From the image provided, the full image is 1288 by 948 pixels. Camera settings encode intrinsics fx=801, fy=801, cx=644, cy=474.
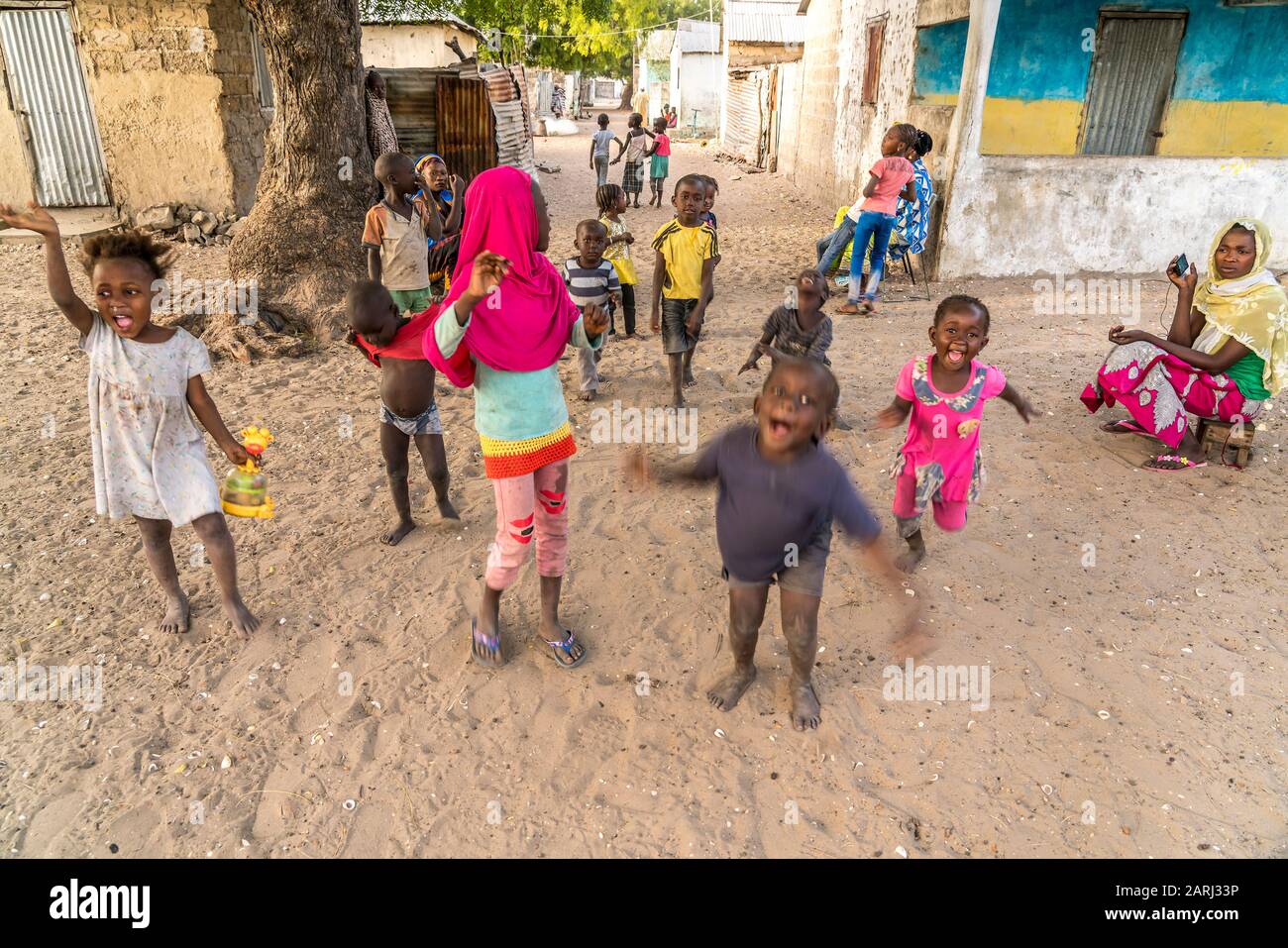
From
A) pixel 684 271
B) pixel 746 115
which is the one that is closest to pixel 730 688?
pixel 684 271

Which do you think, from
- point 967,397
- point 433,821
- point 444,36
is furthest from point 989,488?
point 444,36

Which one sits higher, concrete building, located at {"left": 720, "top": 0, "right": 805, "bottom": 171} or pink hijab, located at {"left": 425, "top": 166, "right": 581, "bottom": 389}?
concrete building, located at {"left": 720, "top": 0, "right": 805, "bottom": 171}

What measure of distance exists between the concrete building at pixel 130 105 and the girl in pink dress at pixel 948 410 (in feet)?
31.4

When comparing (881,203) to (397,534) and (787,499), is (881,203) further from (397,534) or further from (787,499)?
(787,499)

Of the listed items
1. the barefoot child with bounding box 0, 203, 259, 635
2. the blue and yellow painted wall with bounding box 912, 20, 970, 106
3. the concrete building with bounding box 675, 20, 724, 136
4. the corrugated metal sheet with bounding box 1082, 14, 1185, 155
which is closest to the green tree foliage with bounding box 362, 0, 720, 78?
the concrete building with bounding box 675, 20, 724, 136

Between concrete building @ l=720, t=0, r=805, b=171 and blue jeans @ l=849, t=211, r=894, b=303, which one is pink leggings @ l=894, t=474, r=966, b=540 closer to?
blue jeans @ l=849, t=211, r=894, b=303

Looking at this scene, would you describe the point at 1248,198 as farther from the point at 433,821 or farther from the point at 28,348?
the point at 28,348

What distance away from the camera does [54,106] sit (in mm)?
10117

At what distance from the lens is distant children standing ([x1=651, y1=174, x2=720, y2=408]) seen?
5176 millimetres

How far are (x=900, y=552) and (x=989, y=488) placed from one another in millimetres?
1025

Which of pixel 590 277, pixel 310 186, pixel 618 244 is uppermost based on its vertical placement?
pixel 310 186

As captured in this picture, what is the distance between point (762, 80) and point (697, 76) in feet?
34.4

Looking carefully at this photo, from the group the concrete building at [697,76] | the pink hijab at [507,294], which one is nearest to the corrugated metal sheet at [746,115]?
the concrete building at [697,76]

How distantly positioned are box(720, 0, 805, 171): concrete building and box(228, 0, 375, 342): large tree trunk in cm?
1181
